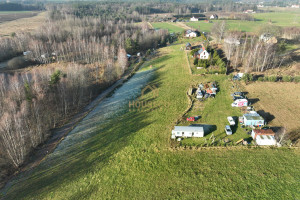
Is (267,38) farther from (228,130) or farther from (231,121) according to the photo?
(228,130)

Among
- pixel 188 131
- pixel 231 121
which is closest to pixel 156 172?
pixel 188 131

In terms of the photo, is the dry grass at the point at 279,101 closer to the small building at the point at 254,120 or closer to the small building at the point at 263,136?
the small building at the point at 254,120

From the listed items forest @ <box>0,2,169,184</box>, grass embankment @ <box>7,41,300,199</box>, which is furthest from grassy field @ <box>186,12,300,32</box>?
grass embankment @ <box>7,41,300,199</box>

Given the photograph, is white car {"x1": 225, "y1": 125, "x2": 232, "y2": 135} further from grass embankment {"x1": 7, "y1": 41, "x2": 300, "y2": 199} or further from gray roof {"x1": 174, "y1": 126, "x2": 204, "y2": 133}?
gray roof {"x1": 174, "y1": 126, "x2": 204, "y2": 133}

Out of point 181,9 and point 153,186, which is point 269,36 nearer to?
point 153,186

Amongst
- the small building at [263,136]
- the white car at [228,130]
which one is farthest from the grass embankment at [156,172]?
the white car at [228,130]

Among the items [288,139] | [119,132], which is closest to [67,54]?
[119,132]
